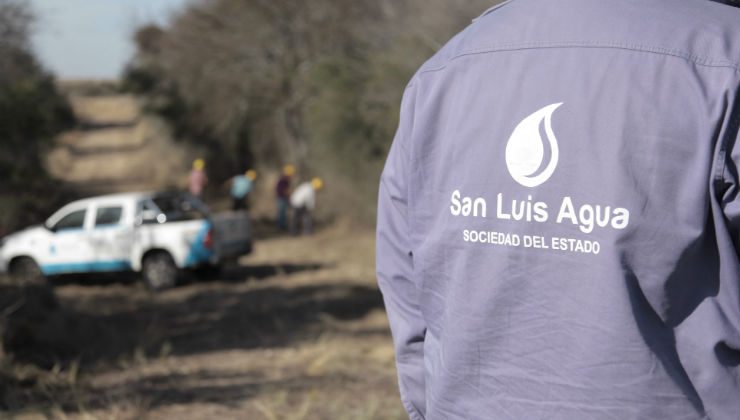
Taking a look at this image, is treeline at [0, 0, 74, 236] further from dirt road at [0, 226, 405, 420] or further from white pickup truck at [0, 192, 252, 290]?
dirt road at [0, 226, 405, 420]

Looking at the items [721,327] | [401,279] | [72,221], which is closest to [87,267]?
[72,221]

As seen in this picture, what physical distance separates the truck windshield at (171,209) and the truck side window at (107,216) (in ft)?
1.53

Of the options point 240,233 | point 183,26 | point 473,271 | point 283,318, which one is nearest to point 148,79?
point 183,26

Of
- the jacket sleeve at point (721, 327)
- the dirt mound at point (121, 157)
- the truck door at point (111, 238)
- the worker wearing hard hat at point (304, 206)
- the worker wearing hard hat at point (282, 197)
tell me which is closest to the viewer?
the jacket sleeve at point (721, 327)

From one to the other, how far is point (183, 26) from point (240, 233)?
55.9 ft

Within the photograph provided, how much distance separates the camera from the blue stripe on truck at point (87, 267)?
45.0 feet

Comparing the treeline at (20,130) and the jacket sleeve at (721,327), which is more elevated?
the jacket sleeve at (721,327)

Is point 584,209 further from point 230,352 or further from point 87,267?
point 87,267

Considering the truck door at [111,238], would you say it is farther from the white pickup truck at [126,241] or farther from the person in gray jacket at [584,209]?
the person in gray jacket at [584,209]

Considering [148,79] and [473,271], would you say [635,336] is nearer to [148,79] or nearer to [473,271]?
[473,271]

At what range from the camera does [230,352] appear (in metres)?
8.62

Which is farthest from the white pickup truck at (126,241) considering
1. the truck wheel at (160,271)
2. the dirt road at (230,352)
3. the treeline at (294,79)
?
the treeline at (294,79)

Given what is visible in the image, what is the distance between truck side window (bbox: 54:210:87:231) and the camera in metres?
13.8

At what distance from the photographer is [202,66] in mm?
28797
